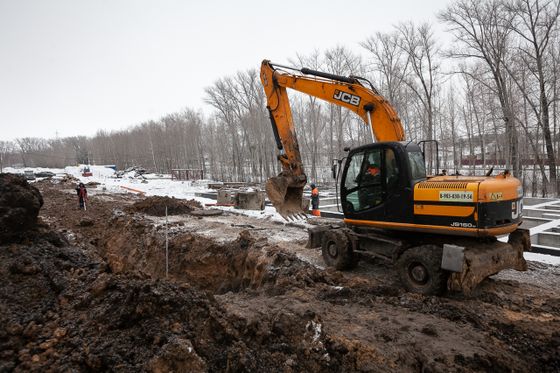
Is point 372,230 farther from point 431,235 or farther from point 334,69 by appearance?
point 334,69

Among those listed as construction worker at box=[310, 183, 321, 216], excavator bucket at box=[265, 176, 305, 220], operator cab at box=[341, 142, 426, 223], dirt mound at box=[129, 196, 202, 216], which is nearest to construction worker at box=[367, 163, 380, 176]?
operator cab at box=[341, 142, 426, 223]

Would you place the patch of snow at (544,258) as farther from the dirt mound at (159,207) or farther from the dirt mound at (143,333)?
the dirt mound at (159,207)

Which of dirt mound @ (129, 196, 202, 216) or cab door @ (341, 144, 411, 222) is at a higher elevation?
cab door @ (341, 144, 411, 222)

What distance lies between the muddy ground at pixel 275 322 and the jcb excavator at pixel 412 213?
463 millimetres

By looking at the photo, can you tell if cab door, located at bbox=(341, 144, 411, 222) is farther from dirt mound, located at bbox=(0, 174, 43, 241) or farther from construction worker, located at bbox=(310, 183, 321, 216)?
dirt mound, located at bbox=(0, 174, 43, 241)

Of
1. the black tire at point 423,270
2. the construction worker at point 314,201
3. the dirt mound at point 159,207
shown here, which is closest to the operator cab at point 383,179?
the black tire at point 423,270

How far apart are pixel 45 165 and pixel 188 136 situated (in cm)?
6948

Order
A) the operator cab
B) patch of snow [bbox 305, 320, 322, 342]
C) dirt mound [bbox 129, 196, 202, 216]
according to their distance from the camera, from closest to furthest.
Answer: patch of snow [bbox 305, 320, 322, 342], the operator cab, dirt mound [bbox 129, 196, 202, 216]

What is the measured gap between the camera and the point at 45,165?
328 feet

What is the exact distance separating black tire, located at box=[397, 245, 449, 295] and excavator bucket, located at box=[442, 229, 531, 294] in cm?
20

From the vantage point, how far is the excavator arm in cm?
713

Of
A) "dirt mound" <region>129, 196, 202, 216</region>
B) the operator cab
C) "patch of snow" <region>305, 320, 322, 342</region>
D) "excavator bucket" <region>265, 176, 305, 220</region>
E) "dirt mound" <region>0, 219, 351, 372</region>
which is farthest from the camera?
"dirt mound" <region>129, 196, 202, 216</region>

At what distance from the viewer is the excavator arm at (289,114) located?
7.13 meters

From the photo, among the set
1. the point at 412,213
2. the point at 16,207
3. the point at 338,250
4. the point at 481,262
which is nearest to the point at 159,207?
the point at 16,207
